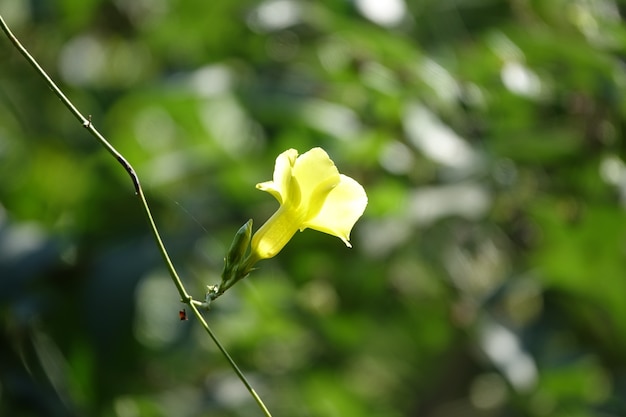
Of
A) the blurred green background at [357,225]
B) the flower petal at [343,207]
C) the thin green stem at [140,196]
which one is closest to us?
the thin green stem at [140,196]

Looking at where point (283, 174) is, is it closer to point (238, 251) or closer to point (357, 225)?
point (238, 251)

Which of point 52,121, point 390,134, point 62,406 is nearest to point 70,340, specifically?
point 62,406

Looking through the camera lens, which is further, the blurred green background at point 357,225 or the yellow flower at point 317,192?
the blurred green background at point 357,225

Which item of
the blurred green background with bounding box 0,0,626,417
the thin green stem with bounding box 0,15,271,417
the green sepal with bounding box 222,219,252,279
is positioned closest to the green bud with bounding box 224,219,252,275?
the green sepal with bounding box 222,219,252,279

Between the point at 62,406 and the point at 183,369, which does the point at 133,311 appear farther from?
the point at 183,369

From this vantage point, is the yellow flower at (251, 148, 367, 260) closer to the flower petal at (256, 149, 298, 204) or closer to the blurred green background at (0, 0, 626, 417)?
the flower petal at (256, 149, 298, 204)

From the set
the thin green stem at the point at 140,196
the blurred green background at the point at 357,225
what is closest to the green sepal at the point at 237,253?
the thin green stem at the point at 140,196

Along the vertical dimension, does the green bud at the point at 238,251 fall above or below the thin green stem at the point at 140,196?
below

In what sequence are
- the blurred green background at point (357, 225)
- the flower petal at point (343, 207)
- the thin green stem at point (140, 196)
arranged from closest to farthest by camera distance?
the thin green stem at point (140, 196) → the flower petal at point (343, 207) → the blurred green background at point (357, 225)

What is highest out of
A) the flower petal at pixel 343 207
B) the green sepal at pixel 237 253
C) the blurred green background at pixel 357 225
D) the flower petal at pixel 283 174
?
the flower petal at pixel 283 174

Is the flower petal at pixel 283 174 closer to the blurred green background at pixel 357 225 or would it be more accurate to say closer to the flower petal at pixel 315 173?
the flower petal at pixel 315 173
